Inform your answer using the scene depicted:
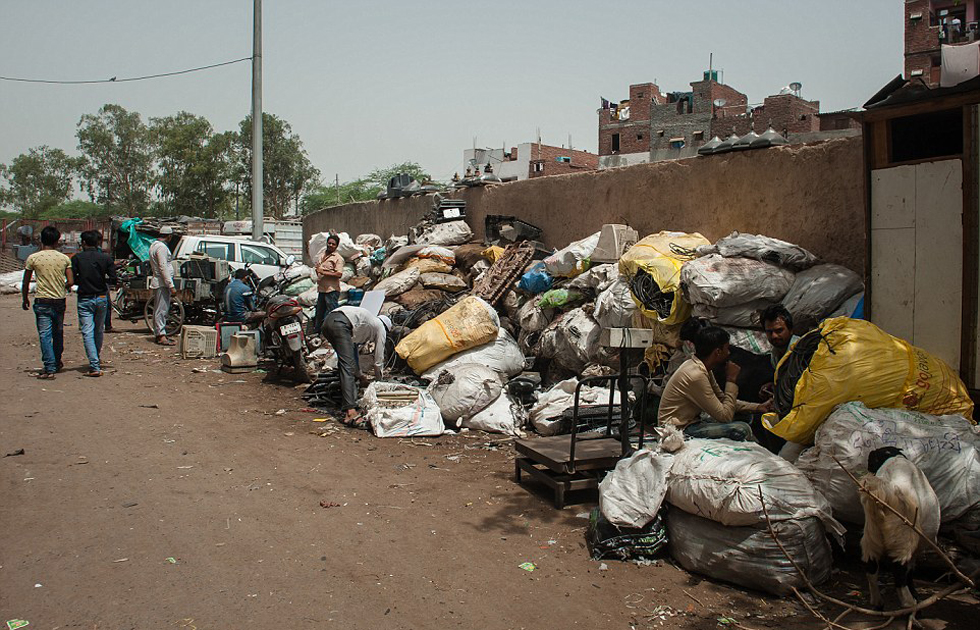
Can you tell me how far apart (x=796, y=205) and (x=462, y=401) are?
331 centimetres

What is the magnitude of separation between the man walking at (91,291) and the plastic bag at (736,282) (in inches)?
257

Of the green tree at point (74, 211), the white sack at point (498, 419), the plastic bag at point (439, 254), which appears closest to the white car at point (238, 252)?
the plastic bag at point (439, 254)

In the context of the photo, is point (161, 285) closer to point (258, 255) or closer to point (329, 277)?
point (258, 255)

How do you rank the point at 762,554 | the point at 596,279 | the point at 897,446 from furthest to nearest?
1. the point at 596,279
2. the point at 897,446
3. the point at 762,554

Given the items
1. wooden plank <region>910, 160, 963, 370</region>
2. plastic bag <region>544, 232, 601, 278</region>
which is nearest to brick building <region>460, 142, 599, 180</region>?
plastic bag <region>544, 232, 601, 278</region>

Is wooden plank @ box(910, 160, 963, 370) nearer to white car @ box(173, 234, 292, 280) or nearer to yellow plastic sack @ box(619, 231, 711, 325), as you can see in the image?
yellow plastic sack @ box(619, 231, 711, 325)

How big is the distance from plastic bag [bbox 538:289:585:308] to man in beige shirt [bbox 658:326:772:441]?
302 cm

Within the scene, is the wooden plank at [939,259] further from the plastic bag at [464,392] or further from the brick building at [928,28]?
the brick building at [928,28]

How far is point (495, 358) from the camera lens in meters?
7.04

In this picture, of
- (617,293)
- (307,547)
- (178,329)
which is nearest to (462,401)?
(617,293)

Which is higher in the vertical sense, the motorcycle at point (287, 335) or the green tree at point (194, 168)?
the green tree at point (194, 168)

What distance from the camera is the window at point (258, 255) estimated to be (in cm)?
1333

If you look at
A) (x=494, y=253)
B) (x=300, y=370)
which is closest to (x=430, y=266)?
(x=494, y=253)

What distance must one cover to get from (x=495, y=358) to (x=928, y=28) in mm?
36616
